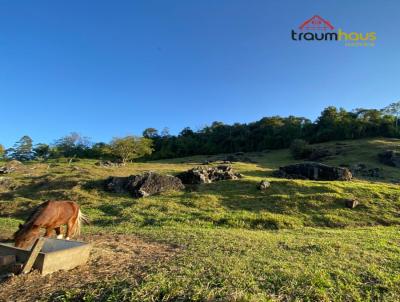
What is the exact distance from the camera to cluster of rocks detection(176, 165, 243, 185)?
2844 cm

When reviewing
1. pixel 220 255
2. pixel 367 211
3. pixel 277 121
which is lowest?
pixel 367 211

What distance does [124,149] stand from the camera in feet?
208

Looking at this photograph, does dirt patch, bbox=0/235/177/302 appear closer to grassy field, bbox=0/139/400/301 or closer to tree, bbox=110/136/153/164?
grassy field, bbox=0/139/400/301

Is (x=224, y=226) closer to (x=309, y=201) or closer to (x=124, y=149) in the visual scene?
(x=309, y=201)

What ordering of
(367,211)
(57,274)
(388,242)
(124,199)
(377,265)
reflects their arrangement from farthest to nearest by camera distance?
(124,199)
(367,211)
(388,242)
(377,265)
(57,274)

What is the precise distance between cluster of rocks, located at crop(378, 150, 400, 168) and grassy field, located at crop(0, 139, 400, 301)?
1227 inches

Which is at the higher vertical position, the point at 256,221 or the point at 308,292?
the point at 308,292

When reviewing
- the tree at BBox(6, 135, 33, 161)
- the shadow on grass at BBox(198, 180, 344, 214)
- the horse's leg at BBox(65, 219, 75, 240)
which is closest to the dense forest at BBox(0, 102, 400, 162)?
the tree at BBox(6, 135, 33, 161)

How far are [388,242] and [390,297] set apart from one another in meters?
7.24

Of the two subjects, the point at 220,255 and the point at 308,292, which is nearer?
the point at 308,292

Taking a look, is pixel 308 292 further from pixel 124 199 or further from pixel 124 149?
pixel 124 149

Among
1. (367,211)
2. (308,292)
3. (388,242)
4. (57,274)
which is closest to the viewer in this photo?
(308,292)

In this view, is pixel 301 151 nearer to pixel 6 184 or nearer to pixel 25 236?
pixel 6 184

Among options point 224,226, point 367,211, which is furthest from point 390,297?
point 367,211
